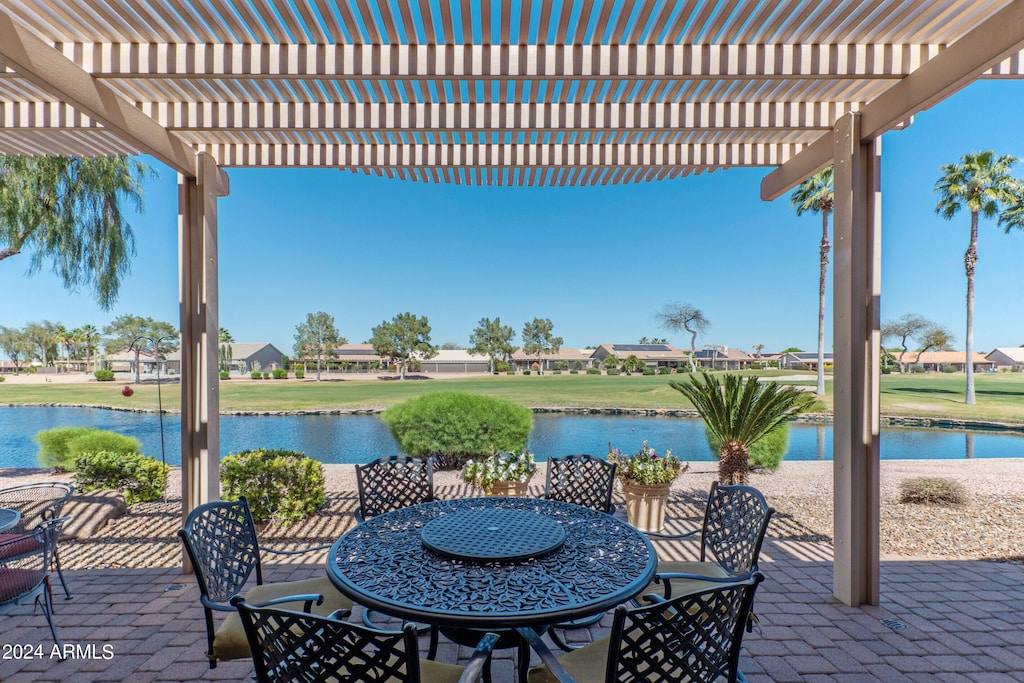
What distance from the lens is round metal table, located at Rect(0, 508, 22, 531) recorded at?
2457 millimetres

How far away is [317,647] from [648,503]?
132 inches

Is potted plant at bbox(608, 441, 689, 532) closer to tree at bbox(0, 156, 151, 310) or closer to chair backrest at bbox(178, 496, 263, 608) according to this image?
chair backrest at bbox(178, 496, 263, 608)

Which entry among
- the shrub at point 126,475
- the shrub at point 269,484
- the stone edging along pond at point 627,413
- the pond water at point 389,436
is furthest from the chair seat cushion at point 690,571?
the stone edging along pond at point 627,413

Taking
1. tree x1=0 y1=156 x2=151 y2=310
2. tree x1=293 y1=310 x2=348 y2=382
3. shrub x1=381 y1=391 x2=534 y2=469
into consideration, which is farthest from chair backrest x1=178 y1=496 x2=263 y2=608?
tree x1=293 y1=310 x2=348 y2=382

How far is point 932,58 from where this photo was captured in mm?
2236

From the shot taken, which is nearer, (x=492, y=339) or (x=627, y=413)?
(x=627, y=413)

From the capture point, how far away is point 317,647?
1243 mm

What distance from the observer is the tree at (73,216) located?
5.64 m

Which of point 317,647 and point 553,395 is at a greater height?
point 317,647

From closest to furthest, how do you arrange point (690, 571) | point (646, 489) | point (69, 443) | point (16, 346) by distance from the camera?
1. point (690, 571)
2. point (646, 489)
3. point (69, 443)
4. point (16, 346)

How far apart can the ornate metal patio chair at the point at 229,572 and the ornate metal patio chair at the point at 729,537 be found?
1.48m

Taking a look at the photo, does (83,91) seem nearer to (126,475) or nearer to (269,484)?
(269,484)

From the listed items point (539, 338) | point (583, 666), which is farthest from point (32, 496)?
point (539, 338)

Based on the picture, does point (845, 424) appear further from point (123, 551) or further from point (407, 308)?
point (407, 308)
